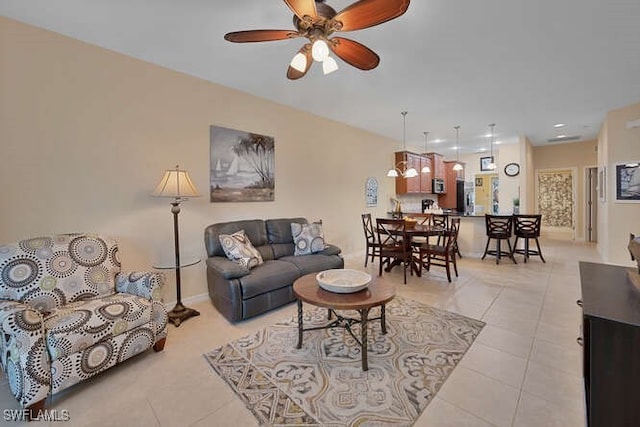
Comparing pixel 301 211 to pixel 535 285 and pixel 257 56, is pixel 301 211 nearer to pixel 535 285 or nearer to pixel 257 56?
pixel 257 56

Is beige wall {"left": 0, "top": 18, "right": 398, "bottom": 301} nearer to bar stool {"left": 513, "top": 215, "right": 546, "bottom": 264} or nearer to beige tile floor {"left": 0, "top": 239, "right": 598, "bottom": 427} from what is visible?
beige tile floor {"left": 0, "top": 239, "right": 598, "bottom": 427}

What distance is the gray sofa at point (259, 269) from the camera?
2.69 meters

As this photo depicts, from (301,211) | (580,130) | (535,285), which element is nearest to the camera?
(535,285)

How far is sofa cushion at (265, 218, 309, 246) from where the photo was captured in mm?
3779

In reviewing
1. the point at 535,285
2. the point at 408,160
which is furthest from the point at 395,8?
the point at 408,160

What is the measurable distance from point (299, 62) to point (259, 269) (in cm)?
205

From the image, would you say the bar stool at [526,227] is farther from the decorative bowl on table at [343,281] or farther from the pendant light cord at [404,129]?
the decorative bowl on table at [343,281]

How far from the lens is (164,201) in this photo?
3006 millimetres

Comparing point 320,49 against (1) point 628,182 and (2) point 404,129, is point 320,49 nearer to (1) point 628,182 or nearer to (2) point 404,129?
(2) point 404,129

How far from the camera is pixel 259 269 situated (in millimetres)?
2957

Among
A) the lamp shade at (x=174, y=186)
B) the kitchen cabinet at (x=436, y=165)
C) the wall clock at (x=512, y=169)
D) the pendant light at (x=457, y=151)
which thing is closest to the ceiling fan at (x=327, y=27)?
the lamp shade at (x=174, y=186)

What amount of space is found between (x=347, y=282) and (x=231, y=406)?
44.2 inches

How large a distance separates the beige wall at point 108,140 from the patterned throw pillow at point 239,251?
1.62 ft

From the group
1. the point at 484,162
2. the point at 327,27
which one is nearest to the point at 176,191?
the point at 327,27
